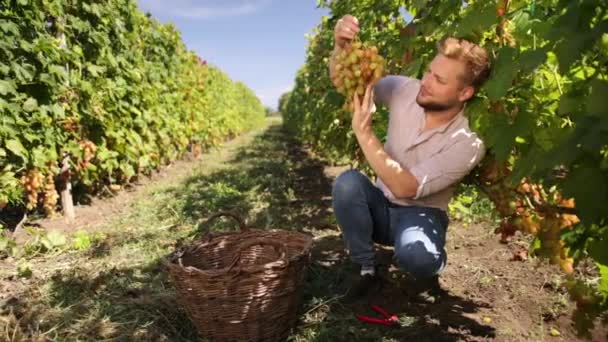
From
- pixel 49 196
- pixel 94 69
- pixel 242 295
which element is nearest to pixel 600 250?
pixel 242 295

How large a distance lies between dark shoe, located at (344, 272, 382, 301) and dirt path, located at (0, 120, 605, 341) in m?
0.06

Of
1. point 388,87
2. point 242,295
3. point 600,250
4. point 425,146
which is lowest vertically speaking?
point 242,295

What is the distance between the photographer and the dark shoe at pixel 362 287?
2.94m

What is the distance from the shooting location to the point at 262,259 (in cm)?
300

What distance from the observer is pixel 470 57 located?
2260mm

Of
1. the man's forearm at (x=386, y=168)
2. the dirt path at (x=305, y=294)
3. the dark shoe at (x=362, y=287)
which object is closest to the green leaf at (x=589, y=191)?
the man's forearm at (x=386, y=168)

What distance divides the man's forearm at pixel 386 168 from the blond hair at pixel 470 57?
1.78ft

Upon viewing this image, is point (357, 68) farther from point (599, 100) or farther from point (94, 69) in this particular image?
point (94, 69)

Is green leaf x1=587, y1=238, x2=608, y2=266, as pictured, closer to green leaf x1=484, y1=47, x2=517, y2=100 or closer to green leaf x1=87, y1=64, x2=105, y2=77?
green leaf x1=484, y1=47, x2=517, y2=100

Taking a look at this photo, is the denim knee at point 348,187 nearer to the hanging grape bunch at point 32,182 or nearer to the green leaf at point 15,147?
the green leaf at point 15,147

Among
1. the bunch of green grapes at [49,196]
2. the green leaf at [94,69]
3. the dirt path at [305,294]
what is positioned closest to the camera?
the dirt path at [305,294]

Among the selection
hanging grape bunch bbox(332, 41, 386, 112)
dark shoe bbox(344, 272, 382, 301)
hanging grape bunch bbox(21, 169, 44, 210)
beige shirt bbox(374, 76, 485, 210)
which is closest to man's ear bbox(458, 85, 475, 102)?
beige shirt bbox(374, 76, 485, 210)

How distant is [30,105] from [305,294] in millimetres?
2989

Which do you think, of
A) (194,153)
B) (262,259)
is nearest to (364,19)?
(262,259)
